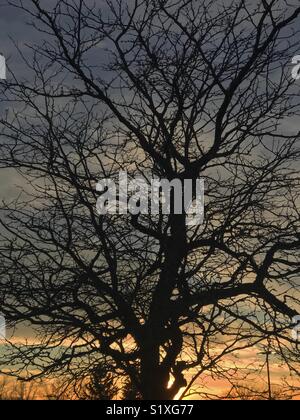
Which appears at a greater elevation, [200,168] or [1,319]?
[200,168]

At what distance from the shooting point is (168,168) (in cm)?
992

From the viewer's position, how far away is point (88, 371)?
978 centimetres

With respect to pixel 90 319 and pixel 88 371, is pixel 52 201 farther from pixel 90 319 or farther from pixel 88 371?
pixel 88 371

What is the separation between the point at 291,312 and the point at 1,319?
385 centimetres

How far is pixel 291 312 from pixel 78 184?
3.31 metres

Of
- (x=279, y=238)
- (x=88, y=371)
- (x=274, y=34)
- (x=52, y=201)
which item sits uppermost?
(x=274, y=34)

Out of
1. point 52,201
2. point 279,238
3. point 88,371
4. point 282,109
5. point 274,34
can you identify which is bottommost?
point 88,371
